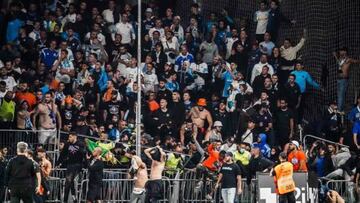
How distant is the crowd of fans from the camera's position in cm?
3334

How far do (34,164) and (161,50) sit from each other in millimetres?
10447

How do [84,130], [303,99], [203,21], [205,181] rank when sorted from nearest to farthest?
[205,181] < [84,130] < [303,99] < [203,21]

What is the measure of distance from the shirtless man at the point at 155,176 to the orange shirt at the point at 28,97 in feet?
18.7

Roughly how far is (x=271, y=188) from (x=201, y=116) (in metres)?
5.27

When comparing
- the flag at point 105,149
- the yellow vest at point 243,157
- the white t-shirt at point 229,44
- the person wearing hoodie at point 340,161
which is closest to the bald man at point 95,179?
the flag at point 105,149

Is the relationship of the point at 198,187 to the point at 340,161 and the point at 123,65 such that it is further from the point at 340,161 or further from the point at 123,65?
the point at 123,65

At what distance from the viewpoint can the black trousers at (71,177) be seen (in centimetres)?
3084

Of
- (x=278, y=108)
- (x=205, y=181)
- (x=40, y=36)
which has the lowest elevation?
(x=205, y=181)

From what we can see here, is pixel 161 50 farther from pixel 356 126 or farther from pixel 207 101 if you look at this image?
pixel 356 126

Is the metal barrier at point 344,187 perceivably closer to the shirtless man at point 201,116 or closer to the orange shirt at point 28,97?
the shirtless man at point 201,116

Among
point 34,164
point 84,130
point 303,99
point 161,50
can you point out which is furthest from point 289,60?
point 34,164

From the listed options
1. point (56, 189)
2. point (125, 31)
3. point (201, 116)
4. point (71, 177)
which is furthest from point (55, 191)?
point (125, 31)

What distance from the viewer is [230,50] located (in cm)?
3788

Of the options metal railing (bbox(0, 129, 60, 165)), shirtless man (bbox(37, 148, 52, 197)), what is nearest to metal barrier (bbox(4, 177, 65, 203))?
shirtless man (bbox(37, 148, 52, 197))
